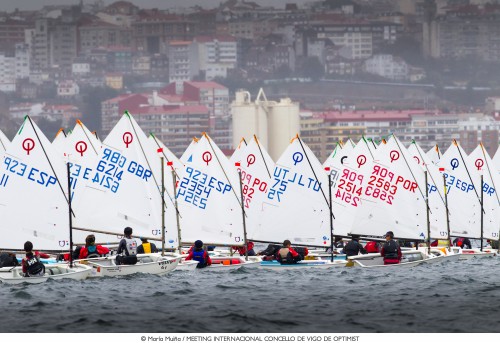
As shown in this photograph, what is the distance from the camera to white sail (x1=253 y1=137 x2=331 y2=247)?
36375 mm

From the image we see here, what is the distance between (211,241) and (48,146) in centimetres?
553

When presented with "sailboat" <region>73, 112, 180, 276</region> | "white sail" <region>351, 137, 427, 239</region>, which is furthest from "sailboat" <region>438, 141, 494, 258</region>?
"sailboat" <region>73, 112, 180, 276</region>

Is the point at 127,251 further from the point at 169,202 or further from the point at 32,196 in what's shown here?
the point at 169,202

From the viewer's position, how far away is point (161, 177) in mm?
36000

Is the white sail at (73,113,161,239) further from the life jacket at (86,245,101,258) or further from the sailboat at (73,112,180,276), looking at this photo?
the life jacket at (86,245,101,258)

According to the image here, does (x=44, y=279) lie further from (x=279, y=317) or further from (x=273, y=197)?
(x=273, y=197)

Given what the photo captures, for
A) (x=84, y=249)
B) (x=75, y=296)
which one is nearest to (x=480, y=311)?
(x=75, y=296)

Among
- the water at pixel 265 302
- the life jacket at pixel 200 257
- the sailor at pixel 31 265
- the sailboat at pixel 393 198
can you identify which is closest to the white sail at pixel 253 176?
the sailboat at pixel 393 198

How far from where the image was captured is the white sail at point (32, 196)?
32.4 m

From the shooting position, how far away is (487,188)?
4459 centimetres

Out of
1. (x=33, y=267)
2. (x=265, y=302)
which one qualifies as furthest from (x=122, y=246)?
(x=265, y=302)

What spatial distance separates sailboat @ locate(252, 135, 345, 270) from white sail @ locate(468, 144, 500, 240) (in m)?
7.84

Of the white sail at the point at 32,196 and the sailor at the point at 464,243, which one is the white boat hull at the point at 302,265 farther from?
the sailor at the point at 464,243

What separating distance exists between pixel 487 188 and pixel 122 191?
14168mm
